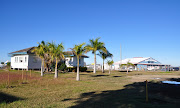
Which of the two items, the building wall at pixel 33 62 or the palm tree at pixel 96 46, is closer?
the building wall at pixel 33 62

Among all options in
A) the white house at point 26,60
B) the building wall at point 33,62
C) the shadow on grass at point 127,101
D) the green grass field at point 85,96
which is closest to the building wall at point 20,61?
the white house at point 26,60

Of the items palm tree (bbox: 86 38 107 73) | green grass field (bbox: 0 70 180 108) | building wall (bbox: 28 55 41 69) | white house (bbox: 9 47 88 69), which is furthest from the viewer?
palm tree (bbox: 86 38 107 73)

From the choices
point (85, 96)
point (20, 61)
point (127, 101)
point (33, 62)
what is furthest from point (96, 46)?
point (127, 101)

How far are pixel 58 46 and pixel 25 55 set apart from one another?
14186 millimetres

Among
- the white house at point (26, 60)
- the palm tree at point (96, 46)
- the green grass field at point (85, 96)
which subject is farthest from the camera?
the palm tree at point (96, 46)

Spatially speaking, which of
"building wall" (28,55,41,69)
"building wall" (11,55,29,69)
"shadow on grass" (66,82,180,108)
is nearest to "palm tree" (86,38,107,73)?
"building wall" (28,55,41,69)

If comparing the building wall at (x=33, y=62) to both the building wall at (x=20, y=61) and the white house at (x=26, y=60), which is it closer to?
the white house at (x=26, y=60)

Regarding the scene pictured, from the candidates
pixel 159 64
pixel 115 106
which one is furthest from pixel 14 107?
pixel 159 64

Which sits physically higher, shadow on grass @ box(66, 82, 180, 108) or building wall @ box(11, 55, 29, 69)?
A: building wall @ box(11, 55, 29, 69)

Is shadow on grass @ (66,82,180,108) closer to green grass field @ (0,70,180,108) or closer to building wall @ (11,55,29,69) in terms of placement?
green grass field @ (0,70,180,108)

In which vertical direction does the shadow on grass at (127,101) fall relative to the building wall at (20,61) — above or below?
below

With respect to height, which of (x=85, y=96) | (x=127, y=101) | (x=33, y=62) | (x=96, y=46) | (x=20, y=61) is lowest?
(x=85, y=96)

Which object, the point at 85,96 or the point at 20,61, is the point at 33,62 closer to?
the point at 20,61

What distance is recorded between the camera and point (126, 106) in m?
6.74
